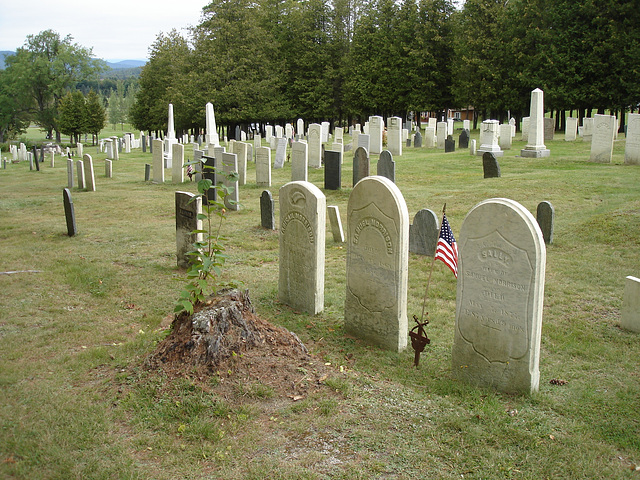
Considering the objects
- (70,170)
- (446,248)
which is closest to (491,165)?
(446,248)

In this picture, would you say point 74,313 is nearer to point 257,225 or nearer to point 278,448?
point 278,448

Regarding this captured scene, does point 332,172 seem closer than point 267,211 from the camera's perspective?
No

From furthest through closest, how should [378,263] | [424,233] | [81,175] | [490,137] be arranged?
[490,137], [81,175], [424,233], [378,263]

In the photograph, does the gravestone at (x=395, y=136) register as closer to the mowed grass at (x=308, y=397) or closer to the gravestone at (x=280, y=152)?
the gravestone at (x=280, y=152)

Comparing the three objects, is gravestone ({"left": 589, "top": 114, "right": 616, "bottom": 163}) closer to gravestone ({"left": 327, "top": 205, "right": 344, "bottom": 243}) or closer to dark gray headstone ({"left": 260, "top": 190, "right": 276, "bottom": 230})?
gravestone ({"left": 327, "top": 205, "right": 344, "bottom": 243})

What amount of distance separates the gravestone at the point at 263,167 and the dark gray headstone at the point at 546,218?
9.35 meters

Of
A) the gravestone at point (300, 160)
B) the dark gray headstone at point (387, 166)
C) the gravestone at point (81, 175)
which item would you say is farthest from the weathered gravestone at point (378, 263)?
the gravestone at point (81, 175)

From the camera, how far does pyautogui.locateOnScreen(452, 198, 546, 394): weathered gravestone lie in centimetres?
448

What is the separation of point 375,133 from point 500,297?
793 inches

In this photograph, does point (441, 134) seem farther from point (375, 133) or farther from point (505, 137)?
point (375, 133)

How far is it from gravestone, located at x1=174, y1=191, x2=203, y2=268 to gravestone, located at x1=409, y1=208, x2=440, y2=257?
12.0ft

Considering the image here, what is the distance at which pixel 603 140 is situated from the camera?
56.5ft

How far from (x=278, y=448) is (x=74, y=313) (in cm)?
422

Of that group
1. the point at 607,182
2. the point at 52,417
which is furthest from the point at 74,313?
the point at 607,182
